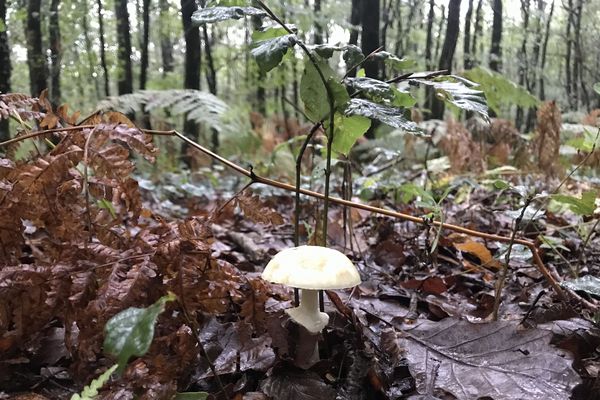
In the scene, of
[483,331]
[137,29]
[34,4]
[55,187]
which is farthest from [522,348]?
[137,29]

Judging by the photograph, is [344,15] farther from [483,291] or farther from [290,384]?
[290,384]

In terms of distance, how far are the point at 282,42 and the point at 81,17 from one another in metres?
9.40

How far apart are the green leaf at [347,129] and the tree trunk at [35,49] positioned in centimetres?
605

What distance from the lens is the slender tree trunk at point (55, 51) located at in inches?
301

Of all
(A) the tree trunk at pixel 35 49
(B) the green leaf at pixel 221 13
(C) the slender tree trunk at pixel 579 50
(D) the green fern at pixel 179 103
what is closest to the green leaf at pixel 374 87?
(B) the green leaf at pixel 221 13

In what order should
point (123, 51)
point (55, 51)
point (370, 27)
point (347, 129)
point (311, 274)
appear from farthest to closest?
1. point (123, 51)
2. point (55, 51)
3. point (370, 27)
4. point (347, 129)
5. point (311, 274)

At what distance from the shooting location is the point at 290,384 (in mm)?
1172

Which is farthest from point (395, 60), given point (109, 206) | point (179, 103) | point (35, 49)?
point (35, 49)

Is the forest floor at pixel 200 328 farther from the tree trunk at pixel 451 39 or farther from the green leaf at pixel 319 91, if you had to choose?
the tree trunk at pixel 451 39

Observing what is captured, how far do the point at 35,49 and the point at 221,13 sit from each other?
6.38m

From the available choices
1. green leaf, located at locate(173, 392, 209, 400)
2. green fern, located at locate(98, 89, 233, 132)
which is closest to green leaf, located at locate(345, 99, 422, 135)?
green leaf, located at locate(173, 392, 209, 400)

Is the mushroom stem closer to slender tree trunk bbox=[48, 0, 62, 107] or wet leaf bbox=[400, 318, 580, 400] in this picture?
wet leaf bbox=[400, 318, 580, 400]

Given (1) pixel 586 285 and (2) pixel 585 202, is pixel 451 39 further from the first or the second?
(1) pixel 586 285

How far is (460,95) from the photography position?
4.15 ft
